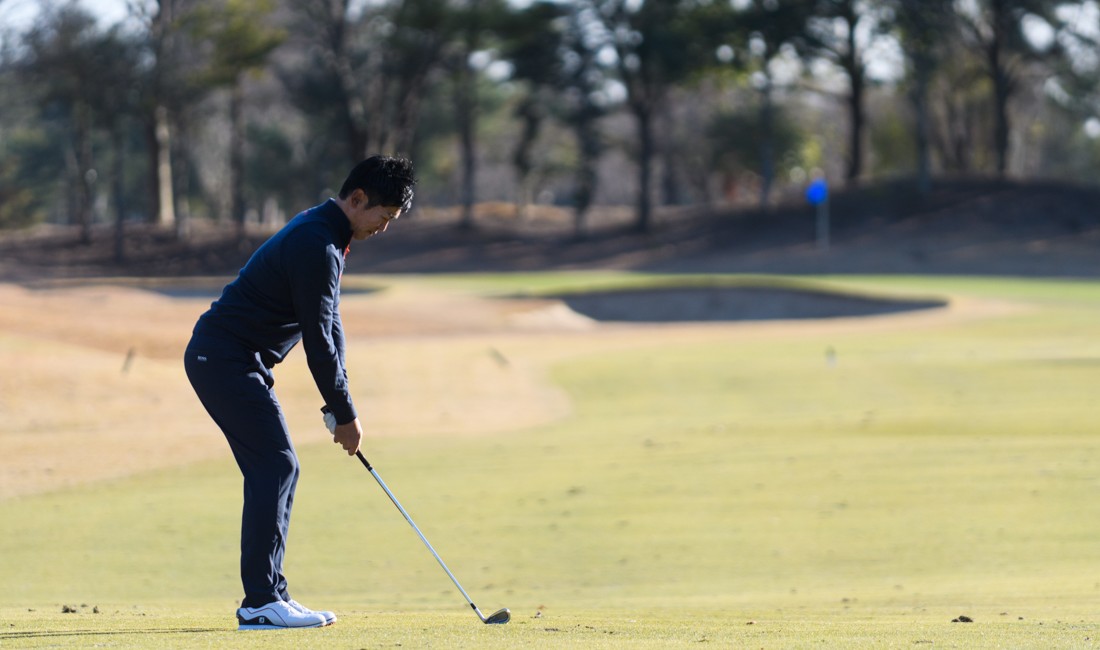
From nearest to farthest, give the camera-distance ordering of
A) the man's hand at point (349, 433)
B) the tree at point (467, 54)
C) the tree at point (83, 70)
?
the man's hand at point (349, 433) → the tree at point (83, 70) → the tree at point (467, 54)

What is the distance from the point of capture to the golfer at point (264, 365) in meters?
5.82

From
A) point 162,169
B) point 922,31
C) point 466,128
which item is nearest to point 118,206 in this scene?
point 162,169

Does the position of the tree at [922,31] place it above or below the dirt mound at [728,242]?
above

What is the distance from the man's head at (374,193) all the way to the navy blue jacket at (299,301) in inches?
2.0

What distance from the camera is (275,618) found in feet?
19.3

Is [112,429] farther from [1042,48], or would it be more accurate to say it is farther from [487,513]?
[1042,48]

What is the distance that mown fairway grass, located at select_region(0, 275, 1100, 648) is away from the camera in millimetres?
6008

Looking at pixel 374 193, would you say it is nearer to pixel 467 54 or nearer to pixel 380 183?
pixel 380 183

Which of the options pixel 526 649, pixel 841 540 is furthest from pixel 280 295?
pixel 841 540

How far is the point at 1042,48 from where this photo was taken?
203ft

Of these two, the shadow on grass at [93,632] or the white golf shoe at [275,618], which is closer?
the shadow on grass at [93,632]

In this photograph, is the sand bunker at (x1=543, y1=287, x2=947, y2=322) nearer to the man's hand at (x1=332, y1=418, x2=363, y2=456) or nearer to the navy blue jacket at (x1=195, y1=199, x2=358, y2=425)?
the man's hand at (x1=332, y1=418, x2=363, y2=456)

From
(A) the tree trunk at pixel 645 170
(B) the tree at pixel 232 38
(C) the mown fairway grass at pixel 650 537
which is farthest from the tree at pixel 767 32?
(C) the mown fairway grass at pixel 650 537

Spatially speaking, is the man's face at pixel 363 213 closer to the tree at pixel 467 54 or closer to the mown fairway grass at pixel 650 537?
the mown fairway grass at pixel 650 537
